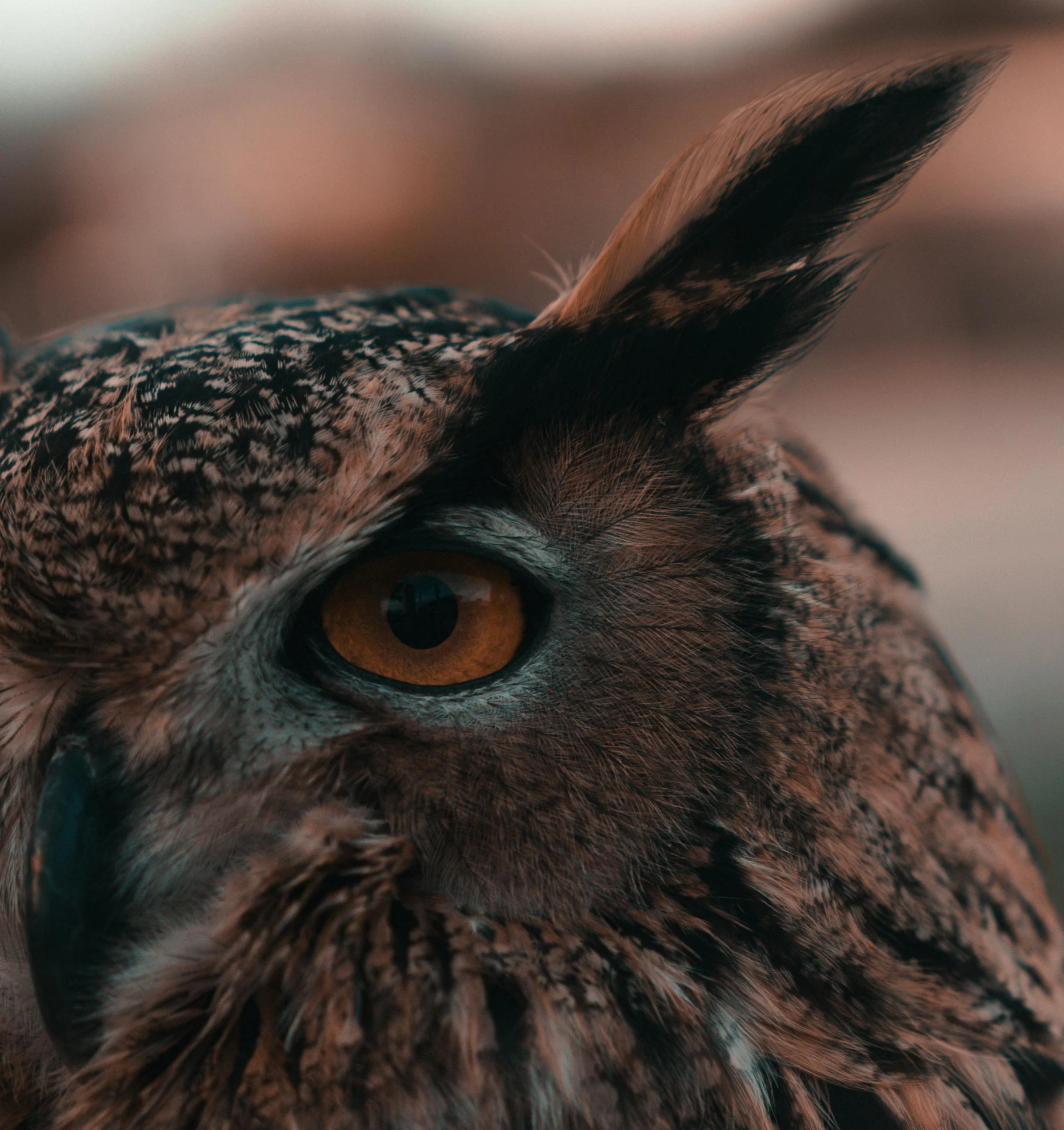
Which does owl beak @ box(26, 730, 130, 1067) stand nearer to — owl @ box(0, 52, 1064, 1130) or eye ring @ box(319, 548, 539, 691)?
owl @ box(0, 52, 1064, 1130)

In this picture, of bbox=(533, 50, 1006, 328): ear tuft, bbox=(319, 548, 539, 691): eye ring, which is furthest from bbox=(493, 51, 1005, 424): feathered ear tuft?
bbox=(319, 548, 539, 691): eye ring

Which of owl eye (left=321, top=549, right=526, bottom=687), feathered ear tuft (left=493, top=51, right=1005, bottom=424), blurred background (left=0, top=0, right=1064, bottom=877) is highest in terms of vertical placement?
blurred background (left=0, top=0, right=1064, bottom=877)

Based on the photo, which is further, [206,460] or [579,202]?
[579,202]

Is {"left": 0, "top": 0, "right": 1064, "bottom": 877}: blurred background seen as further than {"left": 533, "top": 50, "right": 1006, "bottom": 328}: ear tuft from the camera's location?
Yes

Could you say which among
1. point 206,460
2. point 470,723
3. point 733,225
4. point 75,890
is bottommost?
point 75,890

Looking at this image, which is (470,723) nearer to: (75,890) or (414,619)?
(414,619)

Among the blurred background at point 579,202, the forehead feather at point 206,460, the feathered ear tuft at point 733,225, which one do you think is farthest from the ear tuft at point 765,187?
the blurred background at point 579,202

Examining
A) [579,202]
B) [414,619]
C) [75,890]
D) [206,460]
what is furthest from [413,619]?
[579,202]

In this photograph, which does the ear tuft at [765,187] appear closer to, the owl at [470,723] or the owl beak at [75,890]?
the owl at [470,723]
